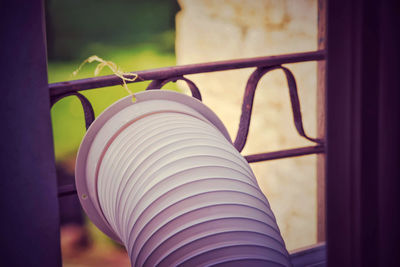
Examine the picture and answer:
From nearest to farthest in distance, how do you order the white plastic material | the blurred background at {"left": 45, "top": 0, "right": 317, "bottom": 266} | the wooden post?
the white plastic material < the wooden post < the blurred background at {"left": 45, "top": 0, "right": 317, "bottom": 266}

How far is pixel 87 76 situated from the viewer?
4.17 metres

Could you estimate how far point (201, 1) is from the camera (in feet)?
9.51

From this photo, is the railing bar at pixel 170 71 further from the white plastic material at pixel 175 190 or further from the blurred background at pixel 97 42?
the blurred background at pixel 97 42

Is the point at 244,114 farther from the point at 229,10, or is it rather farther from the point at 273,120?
the point at 229,10

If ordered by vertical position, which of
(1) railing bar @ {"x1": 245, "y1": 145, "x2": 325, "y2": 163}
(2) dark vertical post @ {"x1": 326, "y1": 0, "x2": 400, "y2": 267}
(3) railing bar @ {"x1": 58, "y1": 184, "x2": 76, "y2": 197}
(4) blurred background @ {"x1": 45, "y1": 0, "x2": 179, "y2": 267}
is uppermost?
(4) blurred background @ {"x1": 45, "y1": 0, "x2": 179, "y2": 267}

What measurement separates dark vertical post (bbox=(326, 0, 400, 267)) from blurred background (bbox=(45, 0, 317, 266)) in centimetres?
206

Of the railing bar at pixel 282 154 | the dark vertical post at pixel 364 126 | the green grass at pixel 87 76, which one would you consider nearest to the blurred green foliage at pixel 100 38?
the green grass at pixel 87 76

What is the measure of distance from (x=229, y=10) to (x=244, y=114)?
1.90m

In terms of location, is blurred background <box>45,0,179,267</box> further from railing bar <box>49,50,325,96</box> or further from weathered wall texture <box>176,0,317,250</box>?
railing bar <box>49,50,325,96</box>

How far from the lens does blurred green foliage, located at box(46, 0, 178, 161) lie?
4125 mm

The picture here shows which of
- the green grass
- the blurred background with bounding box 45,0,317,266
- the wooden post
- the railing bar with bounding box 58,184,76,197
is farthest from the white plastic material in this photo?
the green grass

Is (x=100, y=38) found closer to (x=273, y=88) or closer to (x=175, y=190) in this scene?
(x=273, y=88)

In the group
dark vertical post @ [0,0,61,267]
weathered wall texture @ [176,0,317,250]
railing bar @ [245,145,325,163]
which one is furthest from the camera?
weathered wall texture @ [176,0,317,250]

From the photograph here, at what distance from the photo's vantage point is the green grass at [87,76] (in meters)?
4.13
